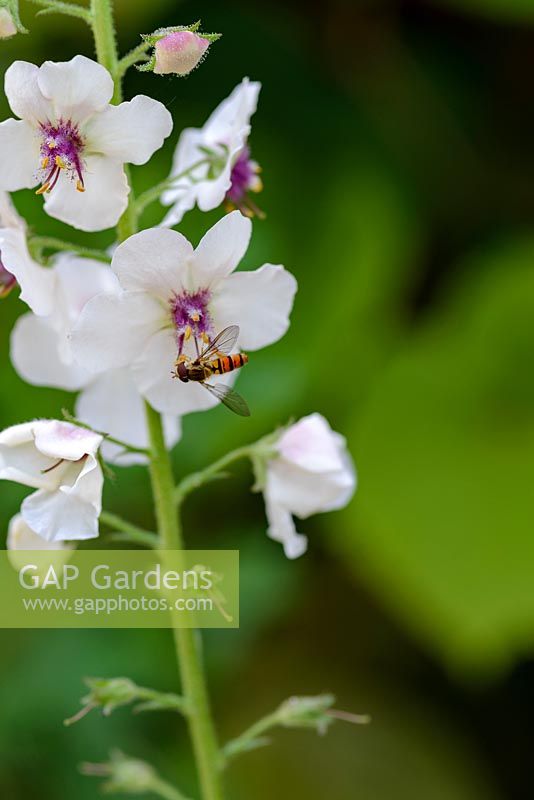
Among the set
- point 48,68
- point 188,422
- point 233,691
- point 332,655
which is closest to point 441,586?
point 332,655

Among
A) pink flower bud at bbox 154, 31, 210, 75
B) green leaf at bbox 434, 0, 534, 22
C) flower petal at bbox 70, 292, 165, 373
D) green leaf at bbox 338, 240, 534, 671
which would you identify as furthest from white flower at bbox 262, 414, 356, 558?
green leaf at bbox 434, 0, 534, 22

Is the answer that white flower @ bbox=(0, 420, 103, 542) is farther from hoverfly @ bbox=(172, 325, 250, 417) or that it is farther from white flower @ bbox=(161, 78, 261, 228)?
white flower @ bbox=(161, 78, 261, 228)

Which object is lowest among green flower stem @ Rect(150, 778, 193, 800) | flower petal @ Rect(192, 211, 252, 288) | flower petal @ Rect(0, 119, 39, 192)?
green flower stem @ Rect(150, 778, 193, 800)

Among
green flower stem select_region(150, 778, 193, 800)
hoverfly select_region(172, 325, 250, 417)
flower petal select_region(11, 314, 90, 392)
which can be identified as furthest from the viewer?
flower petal select_region(11, 314, 90, 392)

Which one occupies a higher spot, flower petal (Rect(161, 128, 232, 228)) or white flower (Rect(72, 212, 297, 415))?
flower petal (Rect(161, 128, 232, 228))

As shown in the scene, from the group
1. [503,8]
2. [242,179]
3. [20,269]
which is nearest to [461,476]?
[503,8]

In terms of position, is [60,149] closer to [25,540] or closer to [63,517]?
[63,517]
